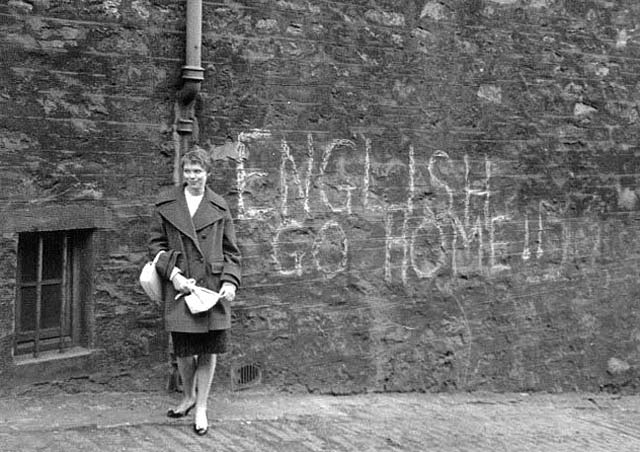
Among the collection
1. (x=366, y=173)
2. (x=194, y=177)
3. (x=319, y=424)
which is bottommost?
(x=319, y=424)

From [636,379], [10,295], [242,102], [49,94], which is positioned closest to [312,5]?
[242,102]

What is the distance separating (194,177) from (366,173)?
201cm

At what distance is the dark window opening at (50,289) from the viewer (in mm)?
5727

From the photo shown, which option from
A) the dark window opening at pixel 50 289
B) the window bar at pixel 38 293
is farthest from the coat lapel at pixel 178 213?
the window bar at pixel 38 293

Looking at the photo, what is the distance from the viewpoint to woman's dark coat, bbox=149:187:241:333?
5.25 metres

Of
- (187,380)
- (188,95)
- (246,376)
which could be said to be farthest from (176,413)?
(188,95)

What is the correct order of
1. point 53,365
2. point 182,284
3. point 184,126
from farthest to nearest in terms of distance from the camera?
point 184,126 → point 53,365 → point 182,284

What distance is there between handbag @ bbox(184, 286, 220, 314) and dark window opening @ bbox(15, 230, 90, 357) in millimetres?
1104

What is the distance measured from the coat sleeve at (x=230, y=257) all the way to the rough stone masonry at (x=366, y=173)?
860 mm

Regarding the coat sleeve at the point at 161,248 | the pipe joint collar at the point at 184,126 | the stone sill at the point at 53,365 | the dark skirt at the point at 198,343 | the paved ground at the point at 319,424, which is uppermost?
the pipe joint collar at the point at 184,126

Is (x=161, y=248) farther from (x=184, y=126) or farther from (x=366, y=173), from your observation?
(x=366, y=173)

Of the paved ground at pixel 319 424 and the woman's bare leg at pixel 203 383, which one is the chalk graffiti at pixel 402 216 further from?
the woman's bare leg at pixel 203 383

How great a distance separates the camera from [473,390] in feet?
24.7

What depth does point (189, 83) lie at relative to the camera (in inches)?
239
